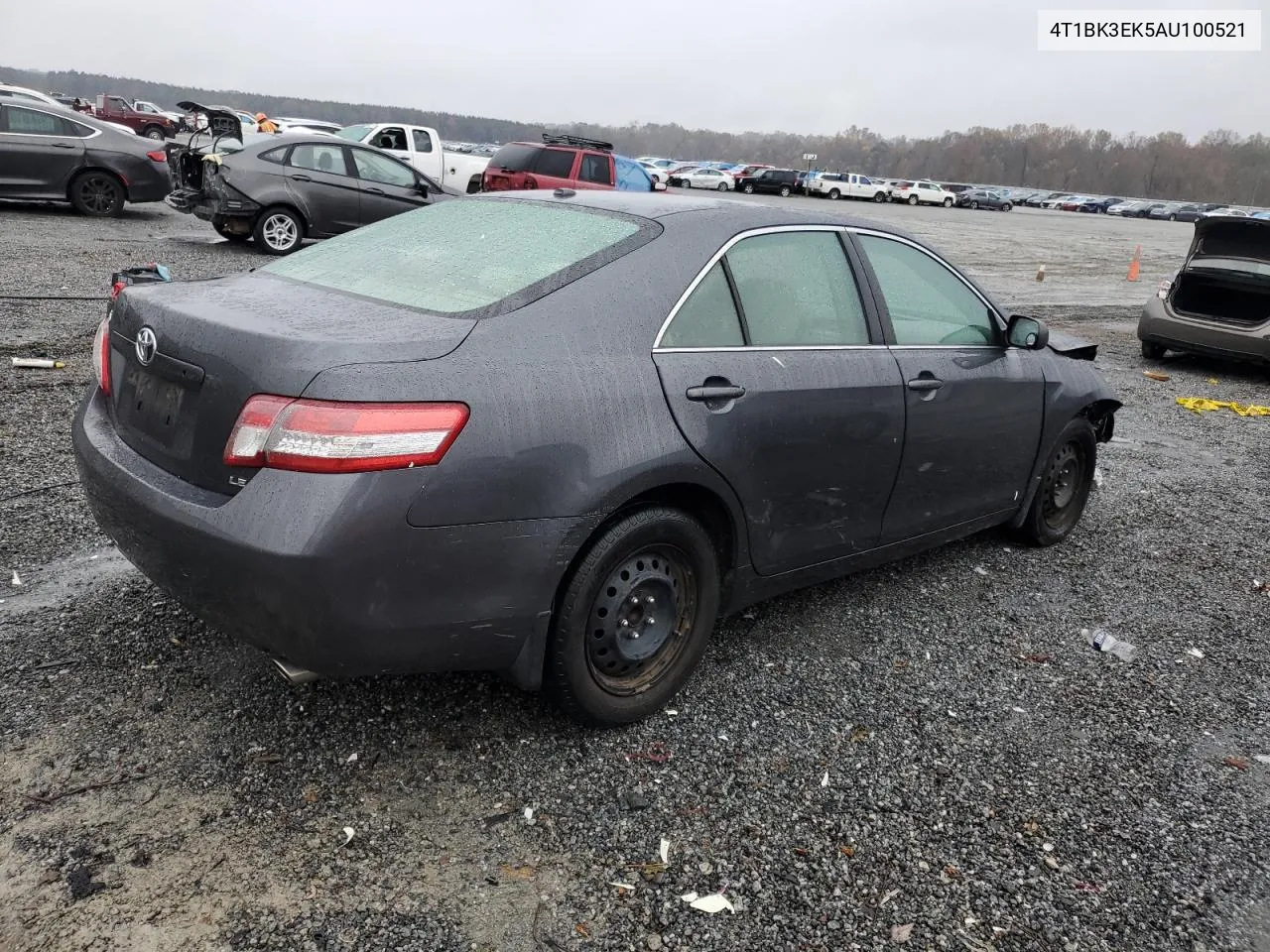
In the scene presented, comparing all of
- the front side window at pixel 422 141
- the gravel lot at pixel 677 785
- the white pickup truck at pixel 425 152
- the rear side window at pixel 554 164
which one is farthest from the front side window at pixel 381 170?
the gravel lot at pixel 677 785

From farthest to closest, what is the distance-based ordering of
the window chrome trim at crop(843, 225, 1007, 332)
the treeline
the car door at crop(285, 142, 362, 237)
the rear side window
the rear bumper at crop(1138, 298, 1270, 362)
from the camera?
1. the treeline
2. the rear side window
3. the car door at crop(285, 142, 362, 237)
4. the rear bumper at crop(1138, 298, 1270, 362)
5. the window chrome trim at crop(843, 225, 1007, 332)

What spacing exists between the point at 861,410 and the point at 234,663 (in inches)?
91.8

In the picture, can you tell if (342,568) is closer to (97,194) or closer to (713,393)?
(713,393)

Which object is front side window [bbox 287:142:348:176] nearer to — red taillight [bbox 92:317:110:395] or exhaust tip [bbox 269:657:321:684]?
red taillight [bbox 92:317:110:395]

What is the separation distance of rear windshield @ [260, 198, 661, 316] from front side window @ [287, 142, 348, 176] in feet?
30.5

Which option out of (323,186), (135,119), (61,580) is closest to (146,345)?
(61,580)

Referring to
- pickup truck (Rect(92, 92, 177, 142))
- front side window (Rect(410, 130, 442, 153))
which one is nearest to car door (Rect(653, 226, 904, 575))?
front side window (Rect(410, 130, 442, 153))

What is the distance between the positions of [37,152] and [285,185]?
15.5ft

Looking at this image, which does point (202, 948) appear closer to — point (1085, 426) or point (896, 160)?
point (1085, 426)

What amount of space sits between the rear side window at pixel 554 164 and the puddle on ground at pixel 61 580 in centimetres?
1376

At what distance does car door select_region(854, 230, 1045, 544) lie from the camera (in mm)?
3828

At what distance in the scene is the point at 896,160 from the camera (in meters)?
144

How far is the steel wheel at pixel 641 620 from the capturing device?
2.94 m

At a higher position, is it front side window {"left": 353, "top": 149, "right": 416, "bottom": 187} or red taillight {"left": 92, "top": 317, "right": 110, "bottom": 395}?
front side window {"left": 353, "top": 149, "right": 416, "bottom": 187}
